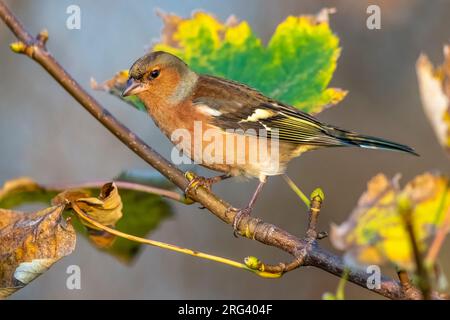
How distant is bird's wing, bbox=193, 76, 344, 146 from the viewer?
3.21m

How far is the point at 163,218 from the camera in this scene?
7.82ft

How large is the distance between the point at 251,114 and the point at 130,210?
1.16 m

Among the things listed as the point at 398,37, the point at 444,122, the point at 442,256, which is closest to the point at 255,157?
the point at 444,122

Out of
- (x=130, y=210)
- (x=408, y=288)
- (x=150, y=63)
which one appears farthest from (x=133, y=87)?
(x=408, y=288)

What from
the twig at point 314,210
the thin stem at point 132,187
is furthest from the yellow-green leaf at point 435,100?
the thin stem at point 132,187

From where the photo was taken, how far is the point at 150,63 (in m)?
3.30

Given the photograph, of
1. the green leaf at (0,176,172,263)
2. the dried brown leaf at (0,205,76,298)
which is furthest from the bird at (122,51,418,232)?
the dried brown leaf at (0,205,76,298)

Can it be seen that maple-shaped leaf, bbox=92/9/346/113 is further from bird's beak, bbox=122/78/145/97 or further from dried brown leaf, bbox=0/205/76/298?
dried brown leaf, bbox=0/205/76/298

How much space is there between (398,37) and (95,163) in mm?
3721

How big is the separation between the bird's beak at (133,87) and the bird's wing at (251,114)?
322 millimetres

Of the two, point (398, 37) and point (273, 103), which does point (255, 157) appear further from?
point (398, 37)

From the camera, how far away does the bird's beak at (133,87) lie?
2.88m

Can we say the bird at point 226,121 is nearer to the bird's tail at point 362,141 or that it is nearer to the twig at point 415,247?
the bird's tail at point 362,141

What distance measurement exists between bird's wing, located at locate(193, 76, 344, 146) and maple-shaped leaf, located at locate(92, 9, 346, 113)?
32.4 inches
